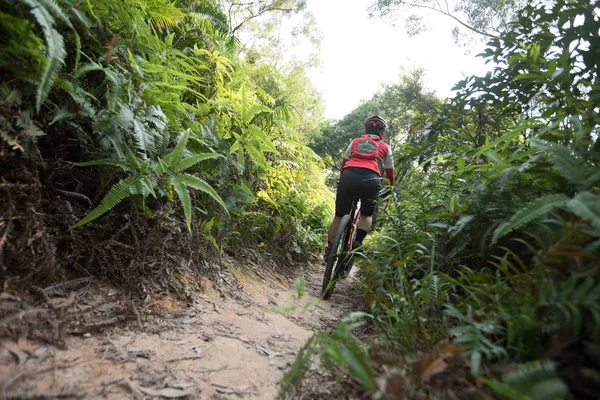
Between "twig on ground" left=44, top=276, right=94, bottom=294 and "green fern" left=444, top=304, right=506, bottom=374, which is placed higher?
"green fern" left=444, top=304, right=506, bottom=374

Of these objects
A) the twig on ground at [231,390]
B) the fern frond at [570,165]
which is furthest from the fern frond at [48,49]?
the fern frond at [570,165]

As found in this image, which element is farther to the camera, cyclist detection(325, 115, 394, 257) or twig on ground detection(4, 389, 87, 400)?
cyclist detection(325, 115, 394, 257)

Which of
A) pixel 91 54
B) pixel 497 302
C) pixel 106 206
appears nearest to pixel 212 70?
pixel 91 54

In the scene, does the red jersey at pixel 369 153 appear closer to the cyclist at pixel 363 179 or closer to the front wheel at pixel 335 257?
the cyclist at pixel 363 179

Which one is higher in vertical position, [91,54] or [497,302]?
[91,54]

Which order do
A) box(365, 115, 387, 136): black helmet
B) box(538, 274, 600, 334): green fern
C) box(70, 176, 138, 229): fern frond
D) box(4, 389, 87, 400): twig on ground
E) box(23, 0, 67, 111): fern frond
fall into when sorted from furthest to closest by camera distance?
box(365, 115, 387, 136): black helmet
box(70, 176, 138, 229): fern frond
box(23, 0, 67, 111): fern frond
box(4, 389, 87, 400): twig on ground
box(538, 274, 600, 334): green fern

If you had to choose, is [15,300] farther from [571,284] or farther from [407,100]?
[407,100]

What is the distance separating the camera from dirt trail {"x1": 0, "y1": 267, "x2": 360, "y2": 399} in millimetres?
1098

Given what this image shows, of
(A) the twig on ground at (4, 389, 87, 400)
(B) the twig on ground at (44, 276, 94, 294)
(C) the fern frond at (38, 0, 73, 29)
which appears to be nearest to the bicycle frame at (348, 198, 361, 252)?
(B) the twig on ground at (44, 276, 94, 294)

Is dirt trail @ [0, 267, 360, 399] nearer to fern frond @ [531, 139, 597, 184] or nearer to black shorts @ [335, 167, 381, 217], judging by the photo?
fern frond @ [531, 139, 597, 184]

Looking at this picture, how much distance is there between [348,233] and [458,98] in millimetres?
1724

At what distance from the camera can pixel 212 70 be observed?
356 cm

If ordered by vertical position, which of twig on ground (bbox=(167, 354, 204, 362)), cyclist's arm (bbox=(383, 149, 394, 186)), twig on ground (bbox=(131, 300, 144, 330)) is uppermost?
cyclist's arm (bbox=(383, 149, 394, 186))

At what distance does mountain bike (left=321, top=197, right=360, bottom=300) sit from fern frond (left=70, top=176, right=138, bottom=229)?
2009mm
